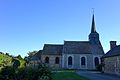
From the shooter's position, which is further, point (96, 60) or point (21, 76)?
point (96, 60)

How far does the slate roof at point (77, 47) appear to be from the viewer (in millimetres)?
57844

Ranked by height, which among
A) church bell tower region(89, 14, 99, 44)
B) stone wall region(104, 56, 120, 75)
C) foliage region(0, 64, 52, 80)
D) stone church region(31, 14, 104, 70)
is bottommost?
foliage region(0, 64, 52, 80)

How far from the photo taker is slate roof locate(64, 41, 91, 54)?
5784 centimetres

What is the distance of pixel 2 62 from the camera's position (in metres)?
16.4

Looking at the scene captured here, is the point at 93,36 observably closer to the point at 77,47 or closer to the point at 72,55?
the point at 77,47

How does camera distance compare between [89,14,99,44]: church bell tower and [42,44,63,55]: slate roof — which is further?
[89,14,99,44]: church bell tower

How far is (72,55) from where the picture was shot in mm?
57469

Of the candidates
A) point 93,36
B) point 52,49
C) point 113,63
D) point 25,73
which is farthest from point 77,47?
point 25,73

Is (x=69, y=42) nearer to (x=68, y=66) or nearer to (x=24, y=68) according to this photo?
(x=68, y=66)

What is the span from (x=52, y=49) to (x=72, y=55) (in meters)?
6.22

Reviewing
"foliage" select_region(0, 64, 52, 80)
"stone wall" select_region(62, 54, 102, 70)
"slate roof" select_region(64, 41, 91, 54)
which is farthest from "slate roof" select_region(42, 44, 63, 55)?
"foliage" select_region(0, 64, 52, 80)

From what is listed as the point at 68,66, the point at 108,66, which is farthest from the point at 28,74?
the point at 68,66

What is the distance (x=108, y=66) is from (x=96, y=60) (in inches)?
863

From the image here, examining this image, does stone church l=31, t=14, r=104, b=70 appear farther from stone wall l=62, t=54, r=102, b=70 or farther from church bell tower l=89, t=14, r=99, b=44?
church bell tower l=89, t=14, r=99, b=44
